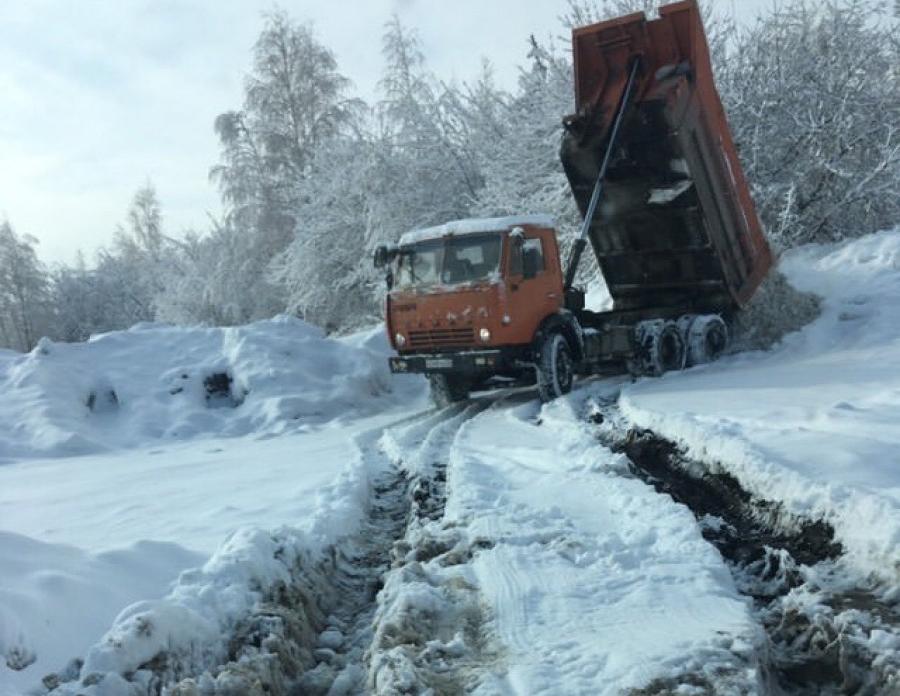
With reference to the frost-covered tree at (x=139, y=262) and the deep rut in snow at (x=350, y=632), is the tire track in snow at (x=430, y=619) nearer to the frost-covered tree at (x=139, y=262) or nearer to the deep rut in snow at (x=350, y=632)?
the deep rut in snow at (x=350, y=632)

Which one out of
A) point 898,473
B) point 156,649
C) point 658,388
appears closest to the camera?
point 156,649

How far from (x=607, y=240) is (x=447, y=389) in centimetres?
341

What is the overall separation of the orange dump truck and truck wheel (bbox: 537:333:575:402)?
2 cm

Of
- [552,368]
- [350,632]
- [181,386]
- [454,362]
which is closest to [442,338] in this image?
[454,362]

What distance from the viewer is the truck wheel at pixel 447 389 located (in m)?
10.9

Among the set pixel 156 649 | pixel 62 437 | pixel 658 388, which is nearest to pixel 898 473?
pixel 156 649

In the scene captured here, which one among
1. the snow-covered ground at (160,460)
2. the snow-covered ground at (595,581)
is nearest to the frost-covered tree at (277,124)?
the snow-covered ground at (160,460)

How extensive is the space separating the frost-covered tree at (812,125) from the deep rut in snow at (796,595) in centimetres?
1108

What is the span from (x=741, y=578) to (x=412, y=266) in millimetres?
6807

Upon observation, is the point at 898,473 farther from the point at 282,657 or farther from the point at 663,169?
the point at 663,169

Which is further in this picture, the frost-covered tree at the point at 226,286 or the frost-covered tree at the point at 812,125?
the frost-covered tree at the point at 226,286

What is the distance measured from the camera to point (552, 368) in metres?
9.70

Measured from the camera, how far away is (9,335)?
52438mm

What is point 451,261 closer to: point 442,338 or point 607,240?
point 442,338
